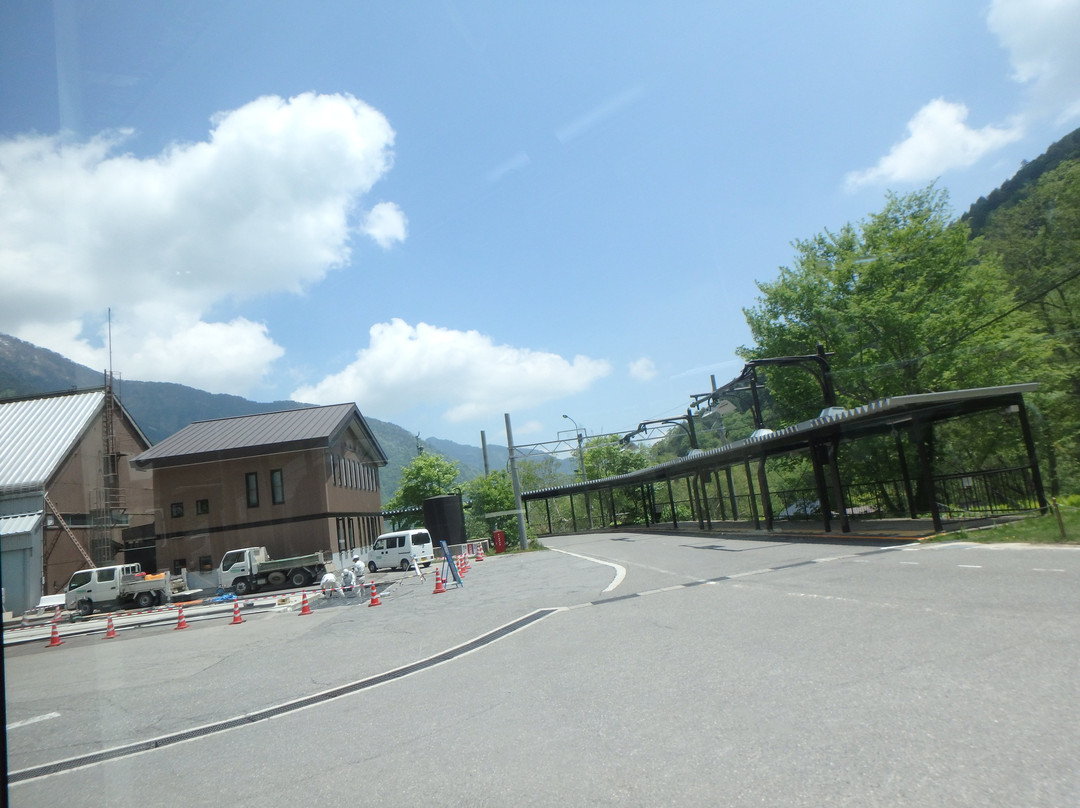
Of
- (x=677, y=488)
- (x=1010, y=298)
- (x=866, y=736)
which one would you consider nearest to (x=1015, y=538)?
(x=866, y=736)

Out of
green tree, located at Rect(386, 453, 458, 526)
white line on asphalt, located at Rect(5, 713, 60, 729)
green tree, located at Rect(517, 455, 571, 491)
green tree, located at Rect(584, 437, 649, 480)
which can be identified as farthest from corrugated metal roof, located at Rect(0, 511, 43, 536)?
green tree, located at Rect(517, 455, 571, 491)

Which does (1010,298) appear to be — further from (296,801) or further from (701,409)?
(296,801)

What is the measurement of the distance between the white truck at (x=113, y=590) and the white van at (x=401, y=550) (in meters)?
9.23

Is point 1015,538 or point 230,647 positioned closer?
point 230,647

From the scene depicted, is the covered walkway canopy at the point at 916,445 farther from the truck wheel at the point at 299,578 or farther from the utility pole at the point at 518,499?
the truck wheel at the point at 299,578

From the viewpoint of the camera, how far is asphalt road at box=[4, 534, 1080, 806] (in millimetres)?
3955

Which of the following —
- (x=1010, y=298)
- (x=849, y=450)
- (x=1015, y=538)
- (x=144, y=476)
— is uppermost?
(x=1010, y=298)

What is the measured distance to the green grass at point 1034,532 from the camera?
1343 centimetres

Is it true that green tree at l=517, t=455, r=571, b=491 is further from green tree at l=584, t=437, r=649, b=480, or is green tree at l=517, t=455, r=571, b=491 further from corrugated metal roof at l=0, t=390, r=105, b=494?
corrugated metal roof at l=0, t=390, r=105, b=494

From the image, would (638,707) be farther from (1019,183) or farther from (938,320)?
(1019,183)

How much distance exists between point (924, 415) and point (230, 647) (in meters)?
19.7

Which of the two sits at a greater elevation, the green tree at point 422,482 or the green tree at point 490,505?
the green tree at point 422,482

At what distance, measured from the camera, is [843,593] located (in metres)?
9.88

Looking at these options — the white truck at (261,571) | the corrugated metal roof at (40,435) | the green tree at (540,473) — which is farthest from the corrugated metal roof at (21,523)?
the green tree at (540,473)
